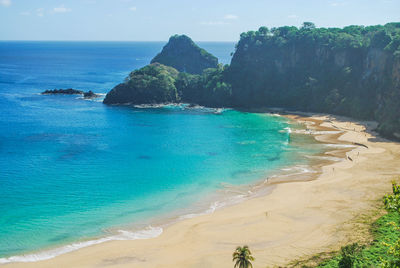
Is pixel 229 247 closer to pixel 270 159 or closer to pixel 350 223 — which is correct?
pixel 350 223

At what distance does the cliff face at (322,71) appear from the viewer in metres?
86.9

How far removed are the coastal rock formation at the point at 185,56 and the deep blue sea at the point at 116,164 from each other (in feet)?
181

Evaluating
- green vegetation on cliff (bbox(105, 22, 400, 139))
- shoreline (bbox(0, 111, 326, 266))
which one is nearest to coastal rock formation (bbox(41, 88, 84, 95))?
green vegetation on cliff (bbox(105, 22, 400, 139))

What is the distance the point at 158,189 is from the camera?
52750 millimetres

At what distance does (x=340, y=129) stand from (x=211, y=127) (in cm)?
2867

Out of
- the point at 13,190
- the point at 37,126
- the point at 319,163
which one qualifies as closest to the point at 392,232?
the point at 319,163

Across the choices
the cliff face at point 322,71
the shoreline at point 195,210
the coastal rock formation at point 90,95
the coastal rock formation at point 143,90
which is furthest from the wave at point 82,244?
the coastal rock formation at point 90,95

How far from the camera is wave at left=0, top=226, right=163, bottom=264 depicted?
118 ft

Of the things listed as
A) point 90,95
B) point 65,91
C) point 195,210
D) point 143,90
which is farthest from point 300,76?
point 65,91

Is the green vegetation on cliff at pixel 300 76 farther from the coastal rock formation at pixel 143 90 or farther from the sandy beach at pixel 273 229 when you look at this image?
the sandy beach at pixel 273 229

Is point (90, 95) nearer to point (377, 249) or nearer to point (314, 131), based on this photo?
point (314, 131)

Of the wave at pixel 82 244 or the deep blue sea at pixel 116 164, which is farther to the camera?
the deep blue sea at pixel 116 164

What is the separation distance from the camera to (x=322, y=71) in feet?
349

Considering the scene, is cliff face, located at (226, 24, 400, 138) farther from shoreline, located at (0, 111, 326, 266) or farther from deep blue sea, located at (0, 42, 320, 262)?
shoreline, located at (0, 111, 326, 266)
